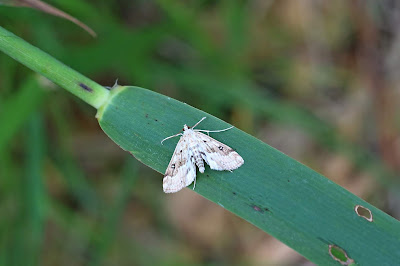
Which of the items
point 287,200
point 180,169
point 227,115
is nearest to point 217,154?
point 180,169

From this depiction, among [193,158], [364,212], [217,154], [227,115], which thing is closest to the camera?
[364,212]

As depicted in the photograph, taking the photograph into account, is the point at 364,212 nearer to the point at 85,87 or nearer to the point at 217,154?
the point at 217,154

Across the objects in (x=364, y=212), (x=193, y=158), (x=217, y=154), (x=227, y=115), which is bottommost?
(x=227, y=115)

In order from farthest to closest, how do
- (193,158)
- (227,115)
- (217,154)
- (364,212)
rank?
(227,115) < (193,158) < (217,154) < (364,212)

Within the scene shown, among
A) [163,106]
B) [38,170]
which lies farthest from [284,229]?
[38,170]

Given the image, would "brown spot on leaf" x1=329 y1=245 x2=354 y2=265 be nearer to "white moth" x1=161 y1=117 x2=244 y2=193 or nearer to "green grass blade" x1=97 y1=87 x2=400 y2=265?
"green grass blade" x1=97 y1=87 x2=400 y2=265

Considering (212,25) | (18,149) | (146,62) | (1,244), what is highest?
(212,25)

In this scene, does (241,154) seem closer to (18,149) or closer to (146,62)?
(146,62)

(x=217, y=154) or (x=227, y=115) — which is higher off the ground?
(x=217, y=154)
